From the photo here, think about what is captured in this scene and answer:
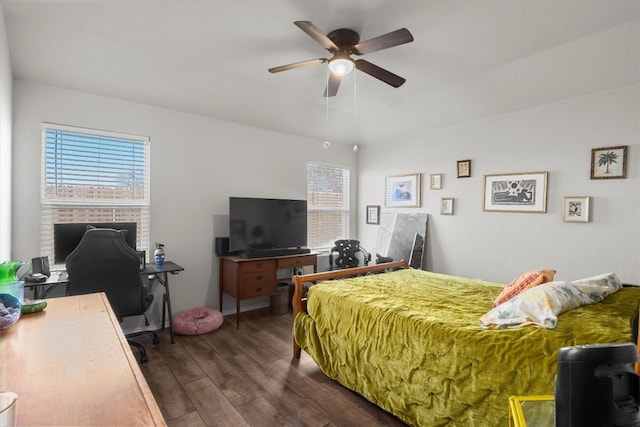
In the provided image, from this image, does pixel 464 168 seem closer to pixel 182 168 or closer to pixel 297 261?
pixel 297 261

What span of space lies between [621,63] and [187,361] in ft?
14.8

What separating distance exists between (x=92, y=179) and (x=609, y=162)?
501 cm

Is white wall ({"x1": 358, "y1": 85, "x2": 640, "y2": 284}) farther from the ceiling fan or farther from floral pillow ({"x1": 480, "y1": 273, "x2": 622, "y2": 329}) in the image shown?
the ceiling fan

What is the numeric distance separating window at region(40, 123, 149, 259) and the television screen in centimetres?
95

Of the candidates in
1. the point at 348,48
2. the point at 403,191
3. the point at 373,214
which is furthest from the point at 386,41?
the point at 373,214

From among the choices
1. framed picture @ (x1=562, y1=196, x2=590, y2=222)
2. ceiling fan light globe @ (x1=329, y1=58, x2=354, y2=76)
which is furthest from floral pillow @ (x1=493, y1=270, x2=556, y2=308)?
ceiling fan light globe @ (x1=329, y1=58, x2=354, y2=76)

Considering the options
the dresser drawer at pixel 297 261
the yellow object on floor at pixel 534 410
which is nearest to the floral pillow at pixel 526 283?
the yellow object on floor at pixel 534 410

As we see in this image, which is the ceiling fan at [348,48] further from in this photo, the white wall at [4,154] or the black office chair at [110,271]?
the black office chair at [110,271]

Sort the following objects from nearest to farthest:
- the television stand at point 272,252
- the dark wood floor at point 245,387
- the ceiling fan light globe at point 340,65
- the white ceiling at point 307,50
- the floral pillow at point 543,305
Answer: the floral pillow at point 543,305 < the dark wood floor at point 245,387 < the white ceiling at point 307,50 < the ceiling fan light globe at point 340,65 < the television stand at point 272,252

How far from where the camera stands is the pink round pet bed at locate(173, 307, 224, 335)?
3238 mm

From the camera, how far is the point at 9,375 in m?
0.90

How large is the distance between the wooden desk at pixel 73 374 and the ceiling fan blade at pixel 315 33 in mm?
1877

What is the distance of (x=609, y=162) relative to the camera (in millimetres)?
2898

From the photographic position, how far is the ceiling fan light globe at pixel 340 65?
231 cm
